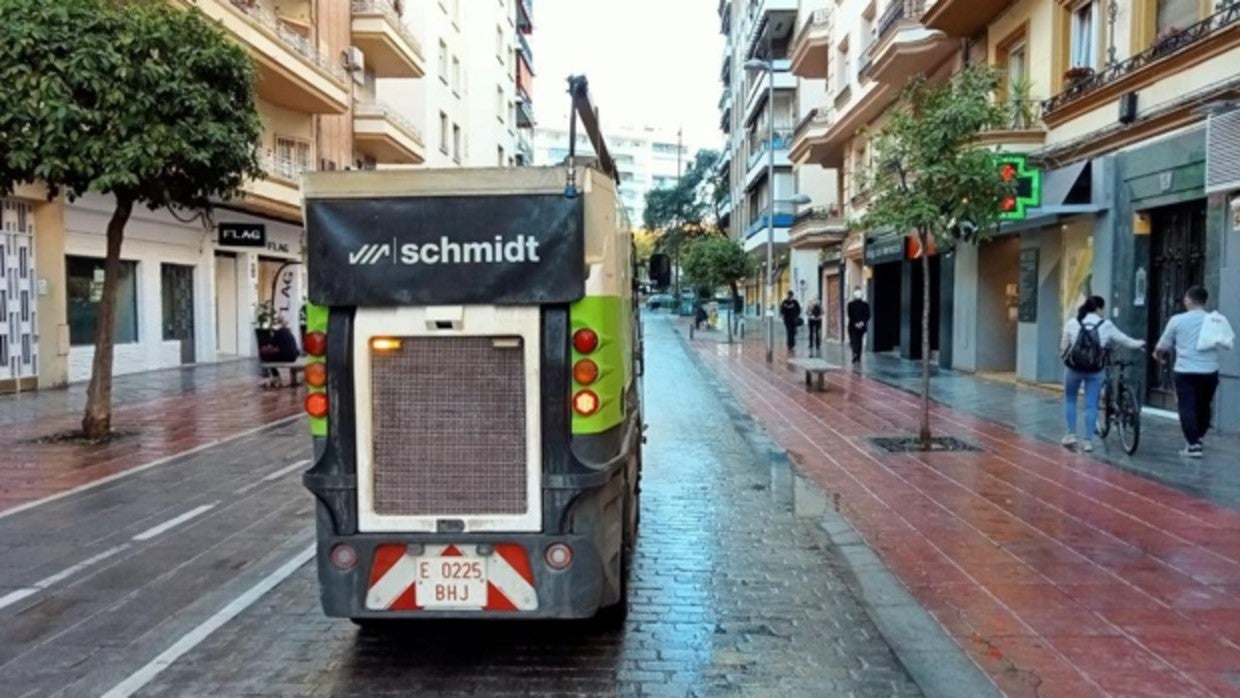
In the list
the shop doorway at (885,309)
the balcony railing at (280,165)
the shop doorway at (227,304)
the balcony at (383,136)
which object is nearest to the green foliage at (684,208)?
the balcony at (383,136)

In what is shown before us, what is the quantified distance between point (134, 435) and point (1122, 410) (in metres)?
11.4

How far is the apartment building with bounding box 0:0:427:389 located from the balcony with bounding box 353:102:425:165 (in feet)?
0.15

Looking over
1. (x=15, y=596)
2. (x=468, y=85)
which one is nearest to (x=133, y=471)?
(x=15, y=596)

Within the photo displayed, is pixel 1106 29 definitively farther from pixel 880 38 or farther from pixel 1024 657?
pixel 1024 657

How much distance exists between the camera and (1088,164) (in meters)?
14.4

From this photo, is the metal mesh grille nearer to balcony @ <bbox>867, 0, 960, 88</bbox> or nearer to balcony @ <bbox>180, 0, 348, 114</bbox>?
balcony @ <bbox>180, 0, 348, 114</bbox>

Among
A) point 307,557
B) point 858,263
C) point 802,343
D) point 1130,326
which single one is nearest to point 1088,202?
point 1130,326

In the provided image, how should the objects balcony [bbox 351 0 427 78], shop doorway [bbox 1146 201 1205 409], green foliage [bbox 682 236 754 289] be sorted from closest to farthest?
shop doorway [bbox 1146 201 1205 409] → balcony [bbox 351 0 427 78] → green foliage [bbox 682 236 754 289]

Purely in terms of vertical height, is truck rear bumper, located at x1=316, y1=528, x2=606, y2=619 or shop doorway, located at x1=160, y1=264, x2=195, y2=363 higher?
shop doorway, located at x1=160, y1=264, x2=195, y2=363

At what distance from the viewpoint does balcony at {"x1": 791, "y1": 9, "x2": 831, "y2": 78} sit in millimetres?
31812

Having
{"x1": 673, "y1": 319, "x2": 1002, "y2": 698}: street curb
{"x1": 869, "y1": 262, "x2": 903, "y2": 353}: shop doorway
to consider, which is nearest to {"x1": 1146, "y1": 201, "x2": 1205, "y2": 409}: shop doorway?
{"x1": 673, "y1": 319, "x2": 1002, "y2": 698}: street curb

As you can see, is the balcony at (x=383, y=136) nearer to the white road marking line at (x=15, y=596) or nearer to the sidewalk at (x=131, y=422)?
the sidewalk at (x=131, y=422)

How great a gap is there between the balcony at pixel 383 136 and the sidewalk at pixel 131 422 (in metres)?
11.1

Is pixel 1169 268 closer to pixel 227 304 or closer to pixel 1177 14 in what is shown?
pixel 1177 14
